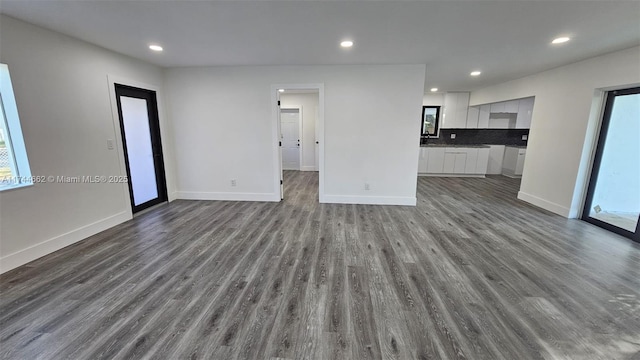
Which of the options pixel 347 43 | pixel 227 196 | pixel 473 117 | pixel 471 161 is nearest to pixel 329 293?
pixel 347 43

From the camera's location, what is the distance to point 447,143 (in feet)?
25.7

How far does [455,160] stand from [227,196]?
20.1 ft

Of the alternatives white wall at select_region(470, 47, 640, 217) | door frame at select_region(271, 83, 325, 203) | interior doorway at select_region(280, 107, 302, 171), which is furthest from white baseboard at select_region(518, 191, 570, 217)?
interior doorway at select_region(280, 107, 302, 171)

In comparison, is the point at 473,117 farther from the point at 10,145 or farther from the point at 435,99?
the point at 10,145

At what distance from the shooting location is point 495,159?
7535 mm

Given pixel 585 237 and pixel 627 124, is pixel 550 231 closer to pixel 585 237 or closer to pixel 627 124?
pixel 585 237

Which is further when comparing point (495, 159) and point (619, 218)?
point (495, 159)

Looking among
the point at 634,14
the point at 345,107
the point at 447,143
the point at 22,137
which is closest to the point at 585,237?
the point at 634,14

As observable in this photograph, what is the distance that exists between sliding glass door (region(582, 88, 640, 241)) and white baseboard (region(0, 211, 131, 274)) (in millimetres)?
6884

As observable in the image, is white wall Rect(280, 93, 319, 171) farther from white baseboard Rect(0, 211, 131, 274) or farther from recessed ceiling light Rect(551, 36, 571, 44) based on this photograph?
recessed ceiling light Rect(551, 36, 571, 44)

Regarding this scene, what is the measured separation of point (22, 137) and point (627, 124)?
7277 millimetres

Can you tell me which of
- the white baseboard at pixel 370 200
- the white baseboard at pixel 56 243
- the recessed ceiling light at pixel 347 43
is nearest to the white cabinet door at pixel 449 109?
the white baseboard at pixel 370 200

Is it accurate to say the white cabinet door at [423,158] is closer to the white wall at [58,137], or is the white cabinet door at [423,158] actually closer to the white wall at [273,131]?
the white wall at [273,131]

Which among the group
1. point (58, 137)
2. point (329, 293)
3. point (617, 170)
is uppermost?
point (58, 137)
